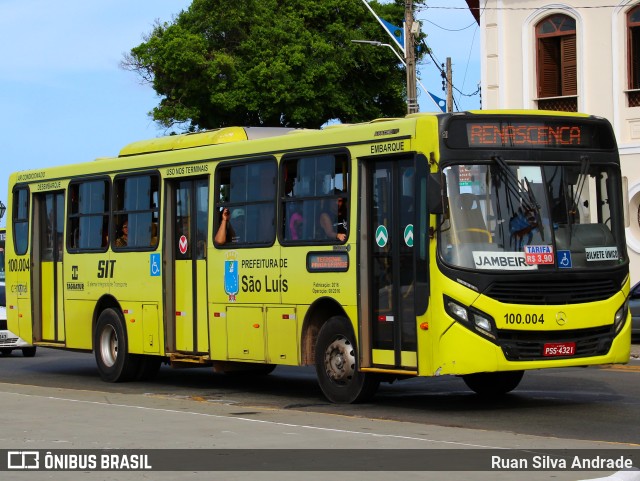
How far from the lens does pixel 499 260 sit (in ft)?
46.8

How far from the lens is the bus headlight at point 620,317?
49.1 ft

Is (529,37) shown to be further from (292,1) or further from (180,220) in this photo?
(292,1)

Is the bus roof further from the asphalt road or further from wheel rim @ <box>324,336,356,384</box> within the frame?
wheel rim @ <box>324,336,356,384</box>

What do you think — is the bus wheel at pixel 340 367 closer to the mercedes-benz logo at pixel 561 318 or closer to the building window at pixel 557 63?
the mercedes-benz logo at pixel 561 318

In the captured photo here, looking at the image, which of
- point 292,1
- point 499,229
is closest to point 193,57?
point 292,1

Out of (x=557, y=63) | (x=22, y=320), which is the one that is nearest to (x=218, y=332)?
(x=22, y=320)

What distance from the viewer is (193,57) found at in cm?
5306

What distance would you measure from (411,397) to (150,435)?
217 inches

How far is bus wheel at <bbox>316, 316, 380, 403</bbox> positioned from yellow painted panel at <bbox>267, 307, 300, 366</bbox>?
50cm

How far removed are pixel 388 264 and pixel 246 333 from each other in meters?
3.00

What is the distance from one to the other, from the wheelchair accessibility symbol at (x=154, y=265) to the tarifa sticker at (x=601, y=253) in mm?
6775

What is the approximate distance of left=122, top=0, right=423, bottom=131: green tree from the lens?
176 feet

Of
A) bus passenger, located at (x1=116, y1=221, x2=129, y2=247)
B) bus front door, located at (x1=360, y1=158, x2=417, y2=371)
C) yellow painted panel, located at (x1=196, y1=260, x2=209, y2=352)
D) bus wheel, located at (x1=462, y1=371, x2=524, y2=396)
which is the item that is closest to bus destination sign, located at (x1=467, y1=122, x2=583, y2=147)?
bus front door, located at (x1=360, y1=158, x2=417, y2=371)

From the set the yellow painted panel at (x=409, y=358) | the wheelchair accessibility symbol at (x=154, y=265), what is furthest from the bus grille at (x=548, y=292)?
the wheelchair accessibility symbol at (x=154, y=265)
